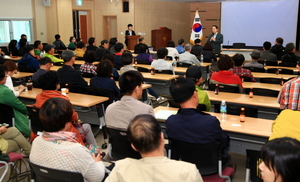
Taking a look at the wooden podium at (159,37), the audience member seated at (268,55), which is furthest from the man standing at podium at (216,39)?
the wooden podium at (159,37)

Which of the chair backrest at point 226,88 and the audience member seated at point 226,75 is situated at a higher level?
the audience member seated at point 226,75

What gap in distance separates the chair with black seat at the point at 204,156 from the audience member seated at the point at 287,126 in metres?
0.47

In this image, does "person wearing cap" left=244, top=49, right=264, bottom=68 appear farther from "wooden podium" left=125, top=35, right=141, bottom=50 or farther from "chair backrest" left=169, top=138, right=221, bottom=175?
"wooden podium" left=125, top=35, right=141, bottom=50

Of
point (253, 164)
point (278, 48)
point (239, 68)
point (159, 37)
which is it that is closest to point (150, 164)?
point (253, 164)

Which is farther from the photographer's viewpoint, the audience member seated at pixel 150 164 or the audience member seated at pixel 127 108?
the audience member seated at pixel 127 108

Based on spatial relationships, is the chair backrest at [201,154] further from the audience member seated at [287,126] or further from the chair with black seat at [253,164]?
the audience member seated at [287,126]

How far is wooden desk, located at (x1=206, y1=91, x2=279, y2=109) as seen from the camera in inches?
161

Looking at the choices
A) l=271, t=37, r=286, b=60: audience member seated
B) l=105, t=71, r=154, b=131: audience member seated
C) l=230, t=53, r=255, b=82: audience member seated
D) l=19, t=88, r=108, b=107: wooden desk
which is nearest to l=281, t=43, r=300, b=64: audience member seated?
l=271, t=37, r=286, b=60: audience member seated

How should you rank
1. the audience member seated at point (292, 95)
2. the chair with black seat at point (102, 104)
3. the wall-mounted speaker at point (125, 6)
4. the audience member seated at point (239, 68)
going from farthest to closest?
the wall-mounted speaker at point (125, 6), the audience member seated at point (239, 68), the chair with black seat at point (102, 104), the audience member seated at point (292, 95)

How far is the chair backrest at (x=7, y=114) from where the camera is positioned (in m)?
3.88

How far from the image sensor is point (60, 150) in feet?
7.29

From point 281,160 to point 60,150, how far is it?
4.78ft

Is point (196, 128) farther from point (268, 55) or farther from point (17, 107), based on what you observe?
point (268, 55)

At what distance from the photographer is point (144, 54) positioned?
8.45 meters
